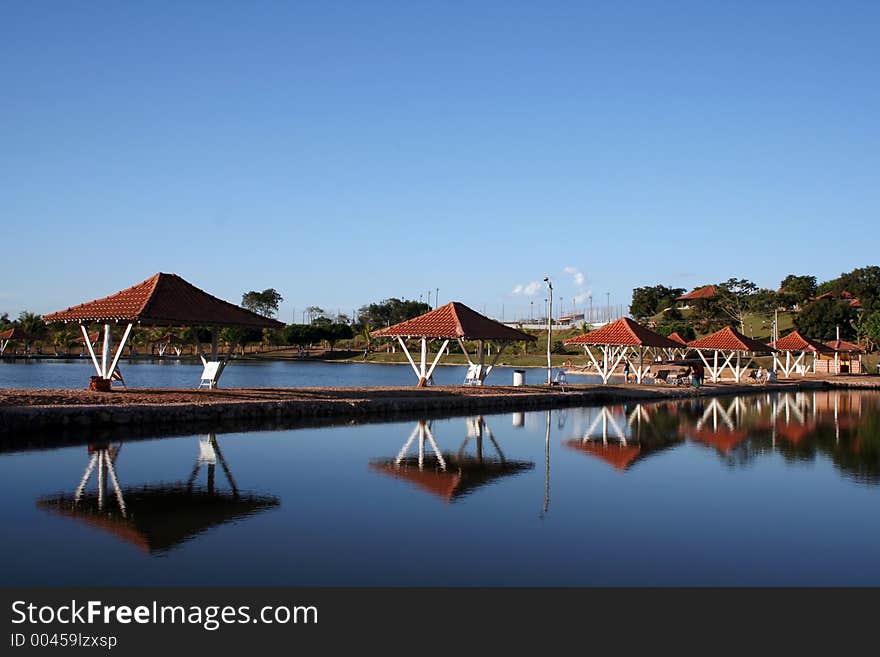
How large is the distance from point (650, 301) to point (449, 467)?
74527 millimetres

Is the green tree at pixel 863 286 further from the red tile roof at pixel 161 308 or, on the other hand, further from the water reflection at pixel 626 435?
the red tile roof at pixel 161 308

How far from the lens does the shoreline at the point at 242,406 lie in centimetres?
1515

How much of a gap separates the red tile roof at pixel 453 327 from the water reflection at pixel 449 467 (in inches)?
380

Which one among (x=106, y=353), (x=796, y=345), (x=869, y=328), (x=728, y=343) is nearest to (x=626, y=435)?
(x=106, y=353)

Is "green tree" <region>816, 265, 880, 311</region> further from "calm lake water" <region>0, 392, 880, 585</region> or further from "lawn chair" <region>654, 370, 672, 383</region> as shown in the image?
"calm lake water" <region>0, 392, 880, 585</region>

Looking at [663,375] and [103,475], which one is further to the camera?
[663,375]

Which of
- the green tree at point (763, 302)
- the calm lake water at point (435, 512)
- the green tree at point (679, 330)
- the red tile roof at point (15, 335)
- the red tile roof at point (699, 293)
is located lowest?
the calm lake water at point (435, 512)

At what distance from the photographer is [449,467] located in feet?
41.6

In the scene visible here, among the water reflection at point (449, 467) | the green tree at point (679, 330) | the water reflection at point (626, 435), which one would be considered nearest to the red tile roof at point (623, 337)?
the water reflection at point (626, 435)

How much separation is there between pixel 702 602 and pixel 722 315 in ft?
221

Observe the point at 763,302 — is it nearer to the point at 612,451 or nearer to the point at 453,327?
the point at 453,327

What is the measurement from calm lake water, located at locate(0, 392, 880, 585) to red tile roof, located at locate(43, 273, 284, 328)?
4354 millimetres

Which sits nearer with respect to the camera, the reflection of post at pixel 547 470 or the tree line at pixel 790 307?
the reflection of post at pixel 547 470

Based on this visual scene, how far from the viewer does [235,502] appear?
9.46 m
